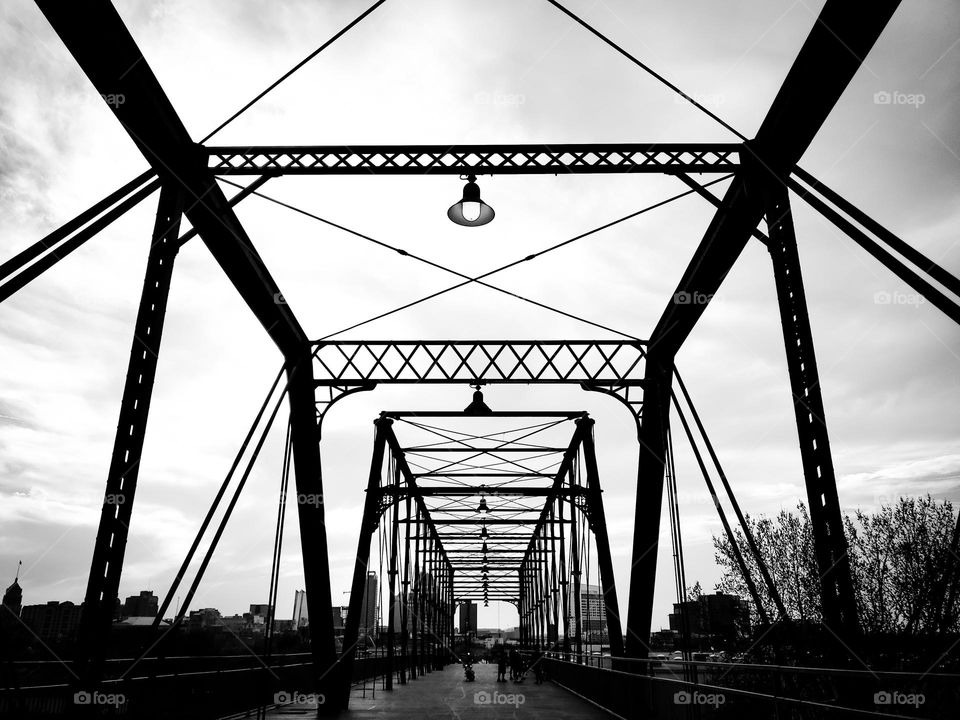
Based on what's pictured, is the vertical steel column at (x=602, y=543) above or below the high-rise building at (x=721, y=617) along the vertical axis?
above

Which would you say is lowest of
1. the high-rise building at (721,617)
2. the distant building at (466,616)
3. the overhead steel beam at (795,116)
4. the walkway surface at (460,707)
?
the distant building at (466,616)

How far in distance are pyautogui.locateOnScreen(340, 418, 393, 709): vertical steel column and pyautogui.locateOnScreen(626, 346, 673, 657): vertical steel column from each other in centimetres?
673

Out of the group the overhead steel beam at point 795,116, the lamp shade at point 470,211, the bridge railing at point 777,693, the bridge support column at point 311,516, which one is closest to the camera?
the bridge railing at point 777,693

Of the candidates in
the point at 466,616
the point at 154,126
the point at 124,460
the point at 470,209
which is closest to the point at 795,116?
the point at 470,209

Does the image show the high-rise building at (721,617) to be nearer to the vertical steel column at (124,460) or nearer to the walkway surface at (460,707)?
the walkway surface at (460,707)

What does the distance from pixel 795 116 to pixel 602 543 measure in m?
16.7

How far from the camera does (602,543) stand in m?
23.3

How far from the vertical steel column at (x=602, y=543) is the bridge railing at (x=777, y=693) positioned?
1.99 meters

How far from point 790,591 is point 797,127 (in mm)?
20909

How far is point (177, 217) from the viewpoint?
9.80 metres

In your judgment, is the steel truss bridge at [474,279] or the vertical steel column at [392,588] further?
the vertical steel column at [392,588]

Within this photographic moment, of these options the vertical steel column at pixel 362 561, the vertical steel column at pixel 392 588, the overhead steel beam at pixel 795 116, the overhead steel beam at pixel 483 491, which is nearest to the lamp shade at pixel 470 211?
the overhead steel beam at pixel 795 116

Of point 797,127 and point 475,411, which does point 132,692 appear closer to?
point 475,411

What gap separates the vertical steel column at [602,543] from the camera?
67.8 ft
